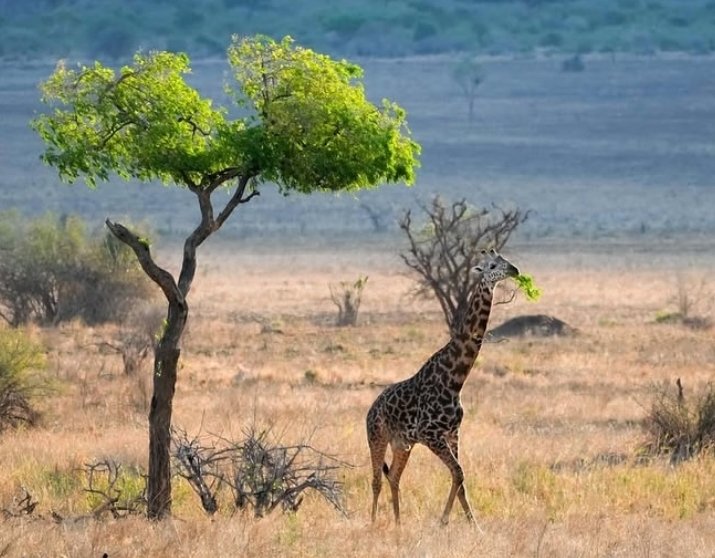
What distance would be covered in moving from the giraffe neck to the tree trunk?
2.07 meters

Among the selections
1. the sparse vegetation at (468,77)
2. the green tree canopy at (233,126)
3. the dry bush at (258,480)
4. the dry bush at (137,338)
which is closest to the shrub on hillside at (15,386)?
the dry bush at (137,338)

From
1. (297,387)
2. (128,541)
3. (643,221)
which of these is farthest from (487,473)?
(643,221)

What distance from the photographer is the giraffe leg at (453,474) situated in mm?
12484

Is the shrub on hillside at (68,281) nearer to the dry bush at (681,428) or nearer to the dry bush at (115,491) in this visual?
the dry bush at (681,428)

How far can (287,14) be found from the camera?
144875 millimetres

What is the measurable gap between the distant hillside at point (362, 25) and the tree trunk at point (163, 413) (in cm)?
11535

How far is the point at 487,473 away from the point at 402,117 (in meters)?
4.38

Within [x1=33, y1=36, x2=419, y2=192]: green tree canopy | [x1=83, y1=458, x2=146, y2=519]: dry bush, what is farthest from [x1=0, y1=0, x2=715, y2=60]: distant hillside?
[x1=33, y1=36, x2=419, y2=192]: green tree canopy

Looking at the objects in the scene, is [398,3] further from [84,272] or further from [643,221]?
[84,272]

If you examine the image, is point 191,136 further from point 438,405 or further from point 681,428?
point 681,428

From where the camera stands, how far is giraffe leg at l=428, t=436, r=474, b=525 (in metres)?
12.5

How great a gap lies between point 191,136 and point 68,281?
25323 millimetres

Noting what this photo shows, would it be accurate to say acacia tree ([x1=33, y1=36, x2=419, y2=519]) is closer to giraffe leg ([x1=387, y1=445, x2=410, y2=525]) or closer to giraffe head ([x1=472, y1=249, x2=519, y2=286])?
giraffe head ([x1=472, y1=249, x2=519, y2=286])

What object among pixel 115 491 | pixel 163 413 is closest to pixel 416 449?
pixel 115 491
